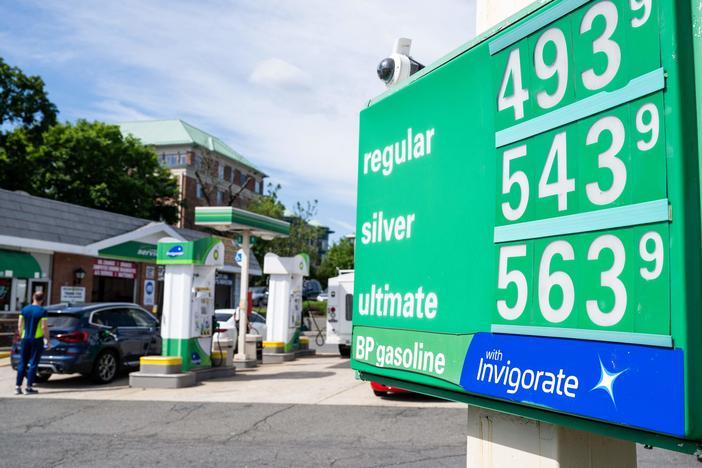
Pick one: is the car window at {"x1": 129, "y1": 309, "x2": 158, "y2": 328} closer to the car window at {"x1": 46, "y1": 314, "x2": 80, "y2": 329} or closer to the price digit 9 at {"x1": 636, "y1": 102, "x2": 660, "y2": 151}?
the car window at {"x1": 46, "y1": 314, "x2": 80, "y2": 329}

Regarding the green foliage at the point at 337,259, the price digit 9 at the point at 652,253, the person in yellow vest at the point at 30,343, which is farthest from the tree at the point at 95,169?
the price digit 9 at the point at 652,253

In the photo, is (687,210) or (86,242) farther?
(86,242)

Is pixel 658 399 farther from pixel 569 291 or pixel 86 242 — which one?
pixel 86 242

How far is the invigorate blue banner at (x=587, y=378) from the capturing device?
1.80 meters

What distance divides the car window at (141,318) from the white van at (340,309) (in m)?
5.74

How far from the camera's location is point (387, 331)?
3137 mm

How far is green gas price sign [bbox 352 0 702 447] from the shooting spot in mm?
1843

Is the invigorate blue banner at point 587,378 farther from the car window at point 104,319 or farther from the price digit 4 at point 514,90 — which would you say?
the car window at point 104,319

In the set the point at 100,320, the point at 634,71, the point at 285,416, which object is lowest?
the point at 285,416

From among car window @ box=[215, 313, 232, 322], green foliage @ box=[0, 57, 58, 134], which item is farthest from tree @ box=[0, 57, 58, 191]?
car window @ box=[215, 313, 232, 322]

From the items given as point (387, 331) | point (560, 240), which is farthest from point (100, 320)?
point (560, 240)

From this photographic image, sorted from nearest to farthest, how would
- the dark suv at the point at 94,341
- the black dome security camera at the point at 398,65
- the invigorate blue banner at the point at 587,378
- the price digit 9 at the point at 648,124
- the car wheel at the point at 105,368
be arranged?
the invigorate blue banner at the point at 587,378 → the price digit 9 at the point at 648,124 → the black dome security camera at the point at 398,65 → the dark suv at the point at 94,341 → the car wheel at the point at 105,368

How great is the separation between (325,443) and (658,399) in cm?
686

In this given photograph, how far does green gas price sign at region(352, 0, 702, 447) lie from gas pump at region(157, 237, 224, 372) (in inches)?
459
